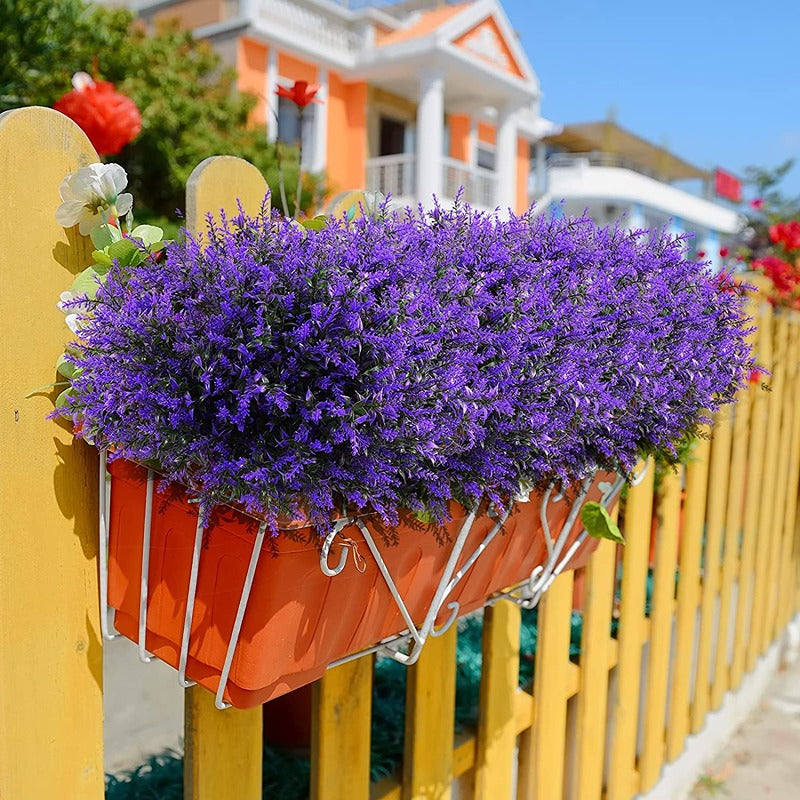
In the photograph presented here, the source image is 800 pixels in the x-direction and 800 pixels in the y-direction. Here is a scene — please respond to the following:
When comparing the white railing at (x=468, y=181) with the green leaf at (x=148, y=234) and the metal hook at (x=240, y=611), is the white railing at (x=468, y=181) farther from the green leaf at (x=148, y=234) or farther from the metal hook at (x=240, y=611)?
the metal hook at (x=240, y=611)

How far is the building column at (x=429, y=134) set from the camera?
1230 centimetres

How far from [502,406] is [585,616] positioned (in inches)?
49.7

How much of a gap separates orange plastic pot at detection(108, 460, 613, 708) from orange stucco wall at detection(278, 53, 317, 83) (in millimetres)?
11354

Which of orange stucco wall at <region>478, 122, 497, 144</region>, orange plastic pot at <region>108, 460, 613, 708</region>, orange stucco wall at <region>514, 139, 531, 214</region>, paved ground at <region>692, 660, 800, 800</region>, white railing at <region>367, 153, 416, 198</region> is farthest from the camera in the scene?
orange stucco wall at <region>514, 139, 531, 214</region>

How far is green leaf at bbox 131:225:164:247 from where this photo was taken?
2.75ft

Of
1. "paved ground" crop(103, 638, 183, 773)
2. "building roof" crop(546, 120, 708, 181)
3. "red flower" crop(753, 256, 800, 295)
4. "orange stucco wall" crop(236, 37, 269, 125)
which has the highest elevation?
"building roof" crop(546, 120, 708, 181)

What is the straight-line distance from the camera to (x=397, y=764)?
1.52 meters

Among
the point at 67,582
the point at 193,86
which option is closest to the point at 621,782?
the point at 67,582

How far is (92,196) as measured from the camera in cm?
84

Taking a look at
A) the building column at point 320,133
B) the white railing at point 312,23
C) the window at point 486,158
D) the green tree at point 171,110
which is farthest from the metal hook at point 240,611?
the window at point 486,158

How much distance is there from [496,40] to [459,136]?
1.81m

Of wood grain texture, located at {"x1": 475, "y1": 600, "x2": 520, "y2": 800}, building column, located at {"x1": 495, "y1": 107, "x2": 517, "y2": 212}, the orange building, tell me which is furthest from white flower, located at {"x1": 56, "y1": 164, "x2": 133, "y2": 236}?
building column, located at {"x1": 495, "y1": 107, "x2": 517, "y2": 212}

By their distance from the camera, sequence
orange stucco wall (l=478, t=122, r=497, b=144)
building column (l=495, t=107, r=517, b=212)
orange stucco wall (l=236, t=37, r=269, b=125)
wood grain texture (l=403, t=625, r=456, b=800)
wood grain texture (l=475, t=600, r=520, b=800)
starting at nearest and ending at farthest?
wood grain texture (l=403, t=625, r=456, b=800) < wood grain texture (l=475, t=600, r=520, b=800) < orange stucco wall (l=236, t=37, r=269, b=125) < building column (l=495, t=107, r=517, b=212) < orange stucco wall (l=478, t=122, r=497, b=144)

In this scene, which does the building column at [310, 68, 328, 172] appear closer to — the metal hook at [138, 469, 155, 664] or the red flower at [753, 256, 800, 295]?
the red flower at [753, 256, 800, 295]
